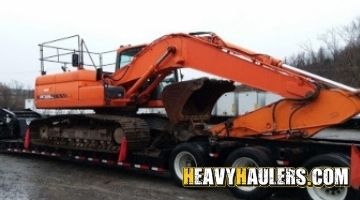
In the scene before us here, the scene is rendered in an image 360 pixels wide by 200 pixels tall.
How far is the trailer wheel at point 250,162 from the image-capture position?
887 centimetres

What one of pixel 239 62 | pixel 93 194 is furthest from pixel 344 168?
pixel 93 194

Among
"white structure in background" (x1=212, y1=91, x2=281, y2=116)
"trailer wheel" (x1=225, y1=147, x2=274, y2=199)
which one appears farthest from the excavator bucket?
"white structure in background" (x1=212, y1=91, x2=281, y2=116)

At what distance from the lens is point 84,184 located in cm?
1074

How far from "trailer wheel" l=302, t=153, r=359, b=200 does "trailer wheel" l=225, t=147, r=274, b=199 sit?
26.0 inches

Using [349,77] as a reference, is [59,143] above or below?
below

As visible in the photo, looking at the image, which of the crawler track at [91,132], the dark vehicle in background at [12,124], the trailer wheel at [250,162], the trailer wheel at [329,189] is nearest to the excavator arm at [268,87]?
the trailer wheel at [250,162]

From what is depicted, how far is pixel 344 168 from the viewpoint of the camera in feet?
25.9

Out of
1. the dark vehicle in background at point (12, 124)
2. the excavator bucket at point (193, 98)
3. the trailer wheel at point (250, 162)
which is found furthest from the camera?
the dark vehicle in background at point (12, 124)

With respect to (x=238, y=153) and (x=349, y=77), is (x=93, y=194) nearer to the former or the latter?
(x=238, y=153)

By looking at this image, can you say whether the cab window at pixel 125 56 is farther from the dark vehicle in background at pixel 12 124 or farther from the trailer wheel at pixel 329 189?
the trailer wheel at pixel 329 189

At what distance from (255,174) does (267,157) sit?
352mm

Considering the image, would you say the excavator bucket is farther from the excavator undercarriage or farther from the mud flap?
the mud flap

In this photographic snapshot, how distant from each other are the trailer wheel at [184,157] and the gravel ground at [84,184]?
292 millimetres

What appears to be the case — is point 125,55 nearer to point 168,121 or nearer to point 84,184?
point 168,121
